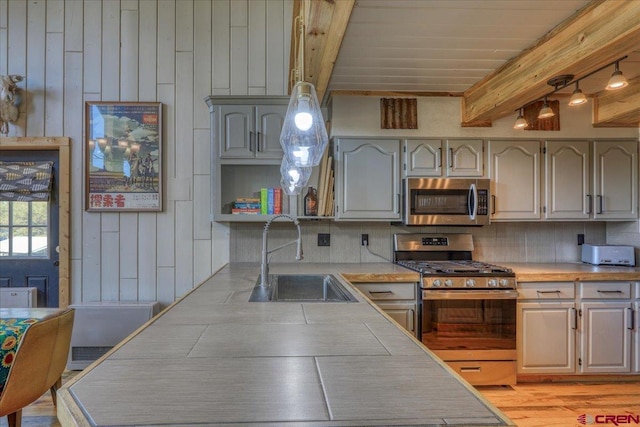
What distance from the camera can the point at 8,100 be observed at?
10.4ft

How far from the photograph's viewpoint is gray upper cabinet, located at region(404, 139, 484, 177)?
3.12 m

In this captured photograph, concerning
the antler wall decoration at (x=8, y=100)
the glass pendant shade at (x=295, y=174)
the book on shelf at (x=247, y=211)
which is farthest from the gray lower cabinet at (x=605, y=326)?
the antler wall decoration at (x=8, y=100)

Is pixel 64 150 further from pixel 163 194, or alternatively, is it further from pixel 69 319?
pixel 69 319

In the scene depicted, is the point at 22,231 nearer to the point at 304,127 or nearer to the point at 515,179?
the point at 304,127

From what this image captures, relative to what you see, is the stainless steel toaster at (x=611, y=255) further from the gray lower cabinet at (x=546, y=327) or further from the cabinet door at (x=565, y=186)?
the gray lower cabinet at (x=546, y=327)

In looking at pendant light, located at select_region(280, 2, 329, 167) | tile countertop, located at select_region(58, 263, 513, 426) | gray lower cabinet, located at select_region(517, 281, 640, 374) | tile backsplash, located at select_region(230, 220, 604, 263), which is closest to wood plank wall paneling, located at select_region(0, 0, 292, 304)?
tile backsplash, located at select_region(230, 220, 604, 263)

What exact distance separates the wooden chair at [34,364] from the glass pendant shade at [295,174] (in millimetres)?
1542

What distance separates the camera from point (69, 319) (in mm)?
2189

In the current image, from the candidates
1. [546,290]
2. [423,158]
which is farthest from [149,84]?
[546,290]

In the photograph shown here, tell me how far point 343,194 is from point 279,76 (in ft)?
4.01

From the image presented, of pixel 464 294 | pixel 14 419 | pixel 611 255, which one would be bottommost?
pixel 14 419

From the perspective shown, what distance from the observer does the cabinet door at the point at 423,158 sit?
3.11 meters

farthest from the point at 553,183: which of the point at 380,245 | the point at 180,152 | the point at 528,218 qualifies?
the point at 180,152

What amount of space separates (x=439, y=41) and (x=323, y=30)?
2.64 feet
